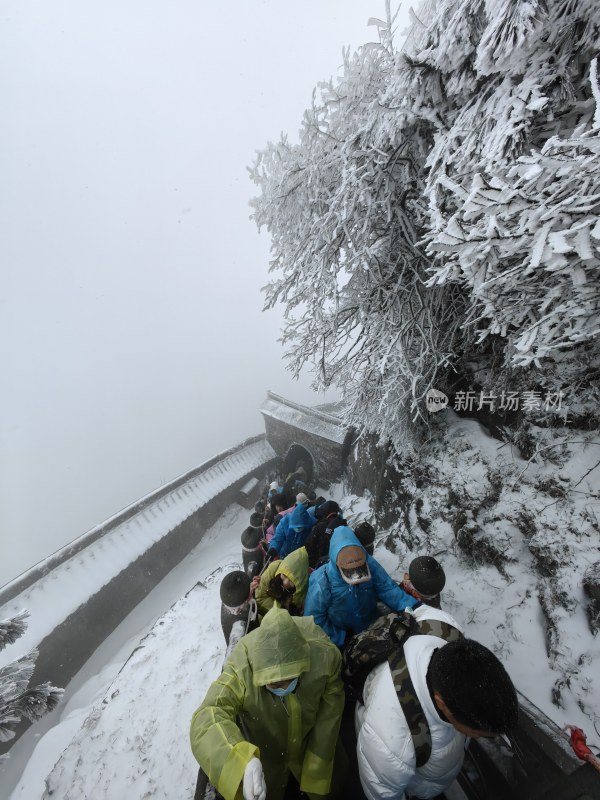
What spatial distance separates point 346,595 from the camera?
3.68m

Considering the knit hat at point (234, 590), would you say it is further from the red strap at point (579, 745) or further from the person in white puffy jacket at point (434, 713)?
the red strap at point (579, 745)

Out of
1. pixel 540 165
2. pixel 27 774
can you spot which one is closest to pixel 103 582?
pixel 27 774

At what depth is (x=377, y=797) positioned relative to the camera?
7.42 feet

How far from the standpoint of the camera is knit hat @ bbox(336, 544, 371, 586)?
141 inches

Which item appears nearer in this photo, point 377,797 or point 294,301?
point 377,797

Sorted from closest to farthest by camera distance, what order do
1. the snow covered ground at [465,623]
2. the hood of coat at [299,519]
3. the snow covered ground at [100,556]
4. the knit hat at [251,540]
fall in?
the snow covered ground at [465,623]
the hood of coat at [299,519]
the knit hat at [251,540]
the snow covered ground at [100,556]

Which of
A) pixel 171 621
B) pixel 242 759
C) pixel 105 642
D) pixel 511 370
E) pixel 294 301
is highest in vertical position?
pixel 294 301

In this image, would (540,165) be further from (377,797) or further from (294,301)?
(377,797)

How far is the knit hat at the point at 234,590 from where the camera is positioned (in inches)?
156

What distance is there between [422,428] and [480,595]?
3.23 meters

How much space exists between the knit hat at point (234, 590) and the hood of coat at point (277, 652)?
5.82 ft

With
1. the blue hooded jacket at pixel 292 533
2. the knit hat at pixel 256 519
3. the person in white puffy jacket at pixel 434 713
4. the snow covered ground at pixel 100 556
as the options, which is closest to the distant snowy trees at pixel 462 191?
the person in white puffy jacket at pixel 434 713

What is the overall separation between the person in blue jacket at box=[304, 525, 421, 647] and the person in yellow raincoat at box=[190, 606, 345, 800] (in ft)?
3.22

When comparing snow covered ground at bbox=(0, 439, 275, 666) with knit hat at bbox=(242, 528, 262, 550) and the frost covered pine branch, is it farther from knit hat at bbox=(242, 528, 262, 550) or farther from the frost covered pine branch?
knit hat at bbox=(242, 528, 262, 550)
